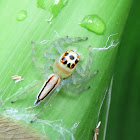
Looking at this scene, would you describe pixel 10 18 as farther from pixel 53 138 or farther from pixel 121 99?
pixel 121 99

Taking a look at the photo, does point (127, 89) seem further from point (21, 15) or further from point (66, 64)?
point (21, 15)

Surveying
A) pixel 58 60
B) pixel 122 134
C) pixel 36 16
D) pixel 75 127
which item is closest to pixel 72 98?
pixel 75 127

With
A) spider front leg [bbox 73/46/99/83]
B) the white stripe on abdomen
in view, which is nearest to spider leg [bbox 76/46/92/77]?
spider front leg [bbox 73/46/99/83]

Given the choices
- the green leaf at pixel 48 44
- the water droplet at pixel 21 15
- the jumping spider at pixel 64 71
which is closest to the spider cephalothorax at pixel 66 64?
the jumping spider at pixel 64 71

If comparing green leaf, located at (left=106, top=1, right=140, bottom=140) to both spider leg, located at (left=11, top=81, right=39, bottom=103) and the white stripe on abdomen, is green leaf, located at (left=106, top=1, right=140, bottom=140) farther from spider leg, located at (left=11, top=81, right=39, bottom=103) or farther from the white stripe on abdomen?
spider leg, located at (left=11, top=81, right=39, bottom=103)

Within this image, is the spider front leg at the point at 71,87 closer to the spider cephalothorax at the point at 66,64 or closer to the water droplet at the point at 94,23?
the spider cephalothorax at the point at 66,64

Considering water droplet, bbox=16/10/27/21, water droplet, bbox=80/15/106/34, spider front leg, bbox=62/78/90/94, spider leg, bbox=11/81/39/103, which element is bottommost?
spider leg, bbox=11/81/39/103
